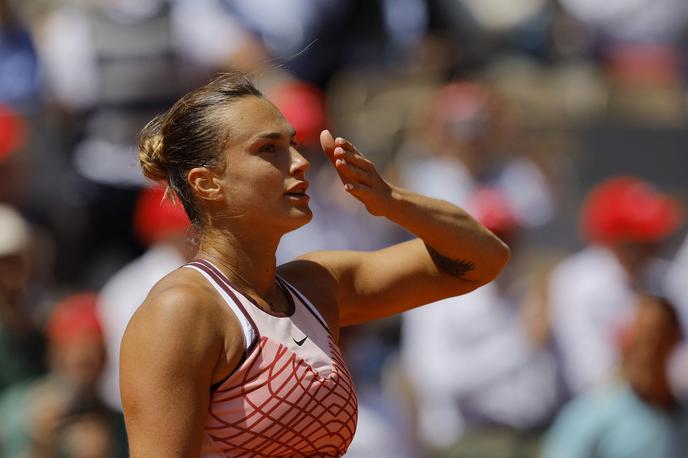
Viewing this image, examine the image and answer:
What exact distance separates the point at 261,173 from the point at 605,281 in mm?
3790

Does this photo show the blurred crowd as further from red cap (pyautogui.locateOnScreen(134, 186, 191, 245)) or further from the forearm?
the forearm

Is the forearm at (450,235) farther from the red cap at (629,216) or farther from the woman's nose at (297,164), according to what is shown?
the red cap at (629,216)

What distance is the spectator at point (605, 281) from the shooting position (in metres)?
6.34

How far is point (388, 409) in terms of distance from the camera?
5.58 metres

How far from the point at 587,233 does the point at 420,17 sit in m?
1.94

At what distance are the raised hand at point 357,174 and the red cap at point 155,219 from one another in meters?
2.58

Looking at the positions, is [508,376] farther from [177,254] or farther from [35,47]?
[35,47]

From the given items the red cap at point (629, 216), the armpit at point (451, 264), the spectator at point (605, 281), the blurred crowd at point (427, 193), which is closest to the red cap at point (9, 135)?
the blurred crowd at point (427, 193)

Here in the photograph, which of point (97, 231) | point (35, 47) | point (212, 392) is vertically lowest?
point (97, 231)

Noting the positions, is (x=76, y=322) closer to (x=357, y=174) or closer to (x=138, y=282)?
(x=138, y=282)

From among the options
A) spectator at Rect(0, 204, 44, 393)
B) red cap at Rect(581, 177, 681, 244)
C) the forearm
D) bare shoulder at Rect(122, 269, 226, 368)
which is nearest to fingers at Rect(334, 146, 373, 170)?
the forearm

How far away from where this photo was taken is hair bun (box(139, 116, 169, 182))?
298 cm

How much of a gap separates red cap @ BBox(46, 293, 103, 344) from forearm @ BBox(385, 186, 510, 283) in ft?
8.99

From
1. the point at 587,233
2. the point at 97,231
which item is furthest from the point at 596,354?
the point at 97,231
